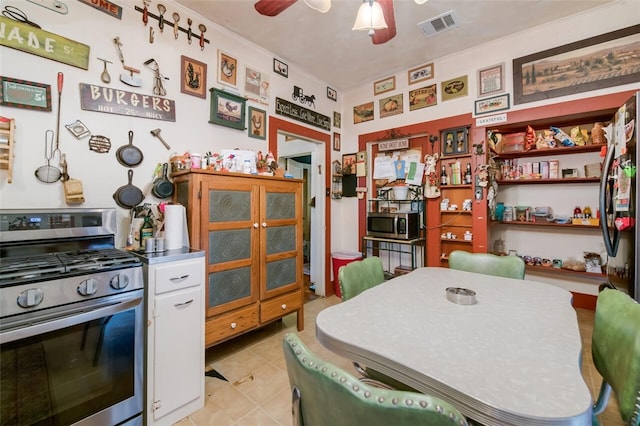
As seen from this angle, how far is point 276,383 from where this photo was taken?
191cm

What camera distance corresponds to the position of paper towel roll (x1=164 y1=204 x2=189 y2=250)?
1809 mm

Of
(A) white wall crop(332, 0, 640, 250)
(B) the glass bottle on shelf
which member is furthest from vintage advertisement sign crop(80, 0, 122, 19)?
(B) the glass bottle on shelf

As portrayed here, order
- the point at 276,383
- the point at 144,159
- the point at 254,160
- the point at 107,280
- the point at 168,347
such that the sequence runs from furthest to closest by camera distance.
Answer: the point at 254,160 → the point at 144,159 → the point at 276,383 → the point at 168,347 → the point at 107,280

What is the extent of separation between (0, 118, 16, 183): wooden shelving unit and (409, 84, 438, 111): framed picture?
3.64 meters

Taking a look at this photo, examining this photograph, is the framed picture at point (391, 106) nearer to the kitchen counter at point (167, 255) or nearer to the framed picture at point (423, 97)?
the framed picture at point (423, 97)

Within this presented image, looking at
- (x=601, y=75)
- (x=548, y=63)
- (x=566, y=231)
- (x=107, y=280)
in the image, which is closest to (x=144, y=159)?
(x=107, y=280)

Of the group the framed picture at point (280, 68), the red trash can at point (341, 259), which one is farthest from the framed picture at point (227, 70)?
the red trash can at point (341, 259)

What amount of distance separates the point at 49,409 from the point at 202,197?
4.19 feet

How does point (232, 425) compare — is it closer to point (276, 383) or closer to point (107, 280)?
point (276, 383)

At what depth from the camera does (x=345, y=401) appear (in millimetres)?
576

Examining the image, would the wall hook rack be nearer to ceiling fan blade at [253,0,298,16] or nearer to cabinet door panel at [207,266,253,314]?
ceiling fan blade at [253,0,298,16]

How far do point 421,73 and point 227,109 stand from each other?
241 centimetres

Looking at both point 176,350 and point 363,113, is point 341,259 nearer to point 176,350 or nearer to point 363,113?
point 363,113

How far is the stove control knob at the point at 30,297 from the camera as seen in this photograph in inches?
42.9
